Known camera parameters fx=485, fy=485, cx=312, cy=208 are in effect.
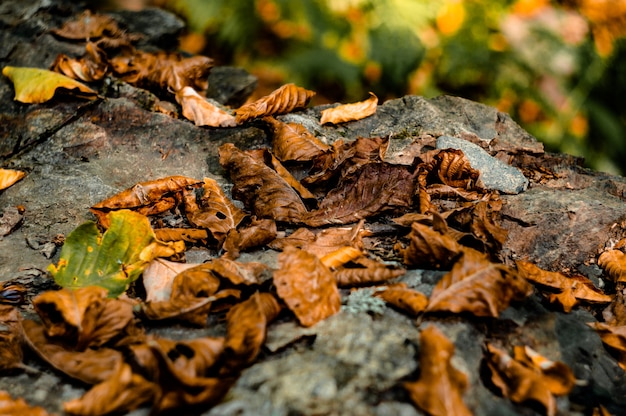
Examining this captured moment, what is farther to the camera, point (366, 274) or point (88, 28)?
point (88, 28)

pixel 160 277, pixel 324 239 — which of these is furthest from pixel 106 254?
pixel 324 239

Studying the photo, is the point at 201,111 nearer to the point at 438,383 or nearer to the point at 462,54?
the point at 438,383

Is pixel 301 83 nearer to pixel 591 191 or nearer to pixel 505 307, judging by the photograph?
pixel 591 191

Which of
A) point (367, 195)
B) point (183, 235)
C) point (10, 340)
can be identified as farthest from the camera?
point (367, 195)

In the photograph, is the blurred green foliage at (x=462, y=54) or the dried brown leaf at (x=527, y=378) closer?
the dried brown leaf at (x=527, y=378)

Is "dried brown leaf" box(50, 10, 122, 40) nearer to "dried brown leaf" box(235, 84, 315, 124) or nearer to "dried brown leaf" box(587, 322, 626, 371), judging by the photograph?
"dried brown leaf" box(235, 84, 315, 124)

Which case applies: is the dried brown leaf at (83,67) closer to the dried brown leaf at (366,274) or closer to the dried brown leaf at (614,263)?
the dried brown leaf at (366,274)

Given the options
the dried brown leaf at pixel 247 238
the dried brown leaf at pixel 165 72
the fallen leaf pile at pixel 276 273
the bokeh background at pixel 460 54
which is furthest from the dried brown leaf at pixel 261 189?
the bokeh background at pixel 460 54
